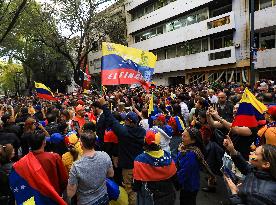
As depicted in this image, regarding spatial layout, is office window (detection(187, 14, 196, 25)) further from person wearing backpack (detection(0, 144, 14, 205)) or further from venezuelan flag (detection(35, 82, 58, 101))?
person wearing backpack (detection(0, 144, 14, 205))

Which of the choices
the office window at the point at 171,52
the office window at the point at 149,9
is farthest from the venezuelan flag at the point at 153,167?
the office window at the point at 149,9

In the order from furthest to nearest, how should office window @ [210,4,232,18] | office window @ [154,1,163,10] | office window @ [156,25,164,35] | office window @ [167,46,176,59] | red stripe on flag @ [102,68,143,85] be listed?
office window @ [156,25,164,35] → office window @ [154,1,163,10] → office window @ [167,46,176,59] → office window @ [210,4,232,18] → red stripe on flag @ [102,68,143,85]

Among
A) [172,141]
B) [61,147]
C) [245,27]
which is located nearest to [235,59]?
[245,27]

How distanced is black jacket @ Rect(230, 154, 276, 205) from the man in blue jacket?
266 cm

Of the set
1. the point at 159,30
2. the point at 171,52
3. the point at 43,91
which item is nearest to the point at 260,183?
the point at 43,91

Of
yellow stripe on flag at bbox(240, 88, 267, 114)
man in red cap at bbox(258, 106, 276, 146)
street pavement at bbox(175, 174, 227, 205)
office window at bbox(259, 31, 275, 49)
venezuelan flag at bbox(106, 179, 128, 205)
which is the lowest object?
street pavement at bbox(175, 174, 227, 205)

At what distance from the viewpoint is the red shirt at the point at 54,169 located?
→ 3.95 meters

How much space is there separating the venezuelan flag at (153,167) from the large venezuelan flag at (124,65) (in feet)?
11.5

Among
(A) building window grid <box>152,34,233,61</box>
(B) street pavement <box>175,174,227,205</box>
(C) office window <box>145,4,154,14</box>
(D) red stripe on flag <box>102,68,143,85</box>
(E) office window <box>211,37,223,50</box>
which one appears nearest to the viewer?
(B) street pavement <box>175,174,227,205</box>

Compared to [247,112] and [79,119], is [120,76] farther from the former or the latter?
[247,112]

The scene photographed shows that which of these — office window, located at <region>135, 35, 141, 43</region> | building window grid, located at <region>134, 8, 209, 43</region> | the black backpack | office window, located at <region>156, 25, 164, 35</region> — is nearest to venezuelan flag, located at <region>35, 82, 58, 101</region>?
the black backpack

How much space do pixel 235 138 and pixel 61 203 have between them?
294 cm

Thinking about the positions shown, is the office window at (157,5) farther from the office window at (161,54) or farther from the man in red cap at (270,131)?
the man in red cap at (270,131)

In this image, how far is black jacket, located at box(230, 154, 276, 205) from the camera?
2.65m
